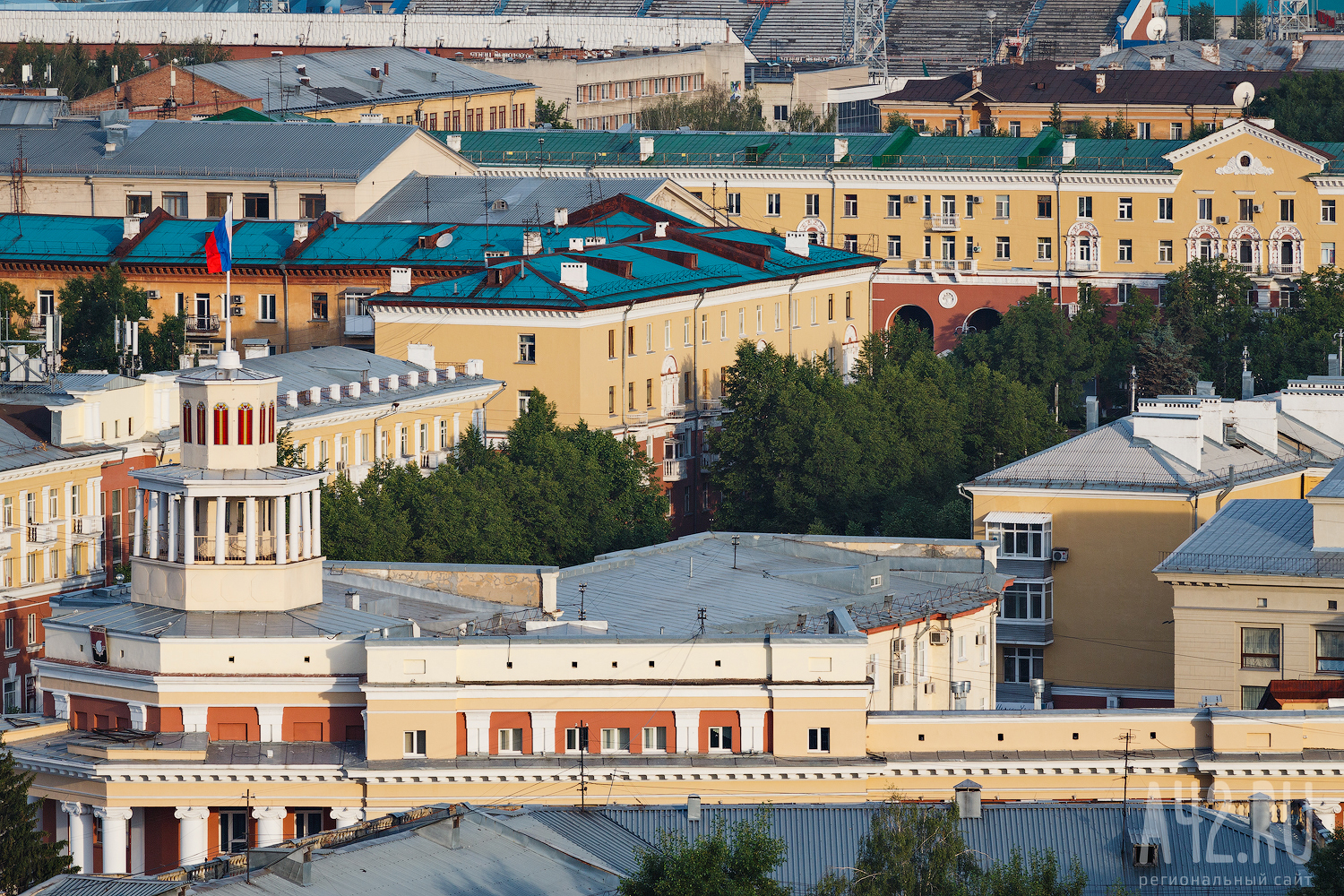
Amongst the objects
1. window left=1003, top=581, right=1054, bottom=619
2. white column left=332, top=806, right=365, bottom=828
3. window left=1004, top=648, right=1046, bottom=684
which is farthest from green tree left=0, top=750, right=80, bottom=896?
window left=1004, top=648, right=1046, bottom=684

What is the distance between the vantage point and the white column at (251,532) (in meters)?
65.5

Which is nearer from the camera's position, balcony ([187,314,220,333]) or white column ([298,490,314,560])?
white column ([298,490,314,560])

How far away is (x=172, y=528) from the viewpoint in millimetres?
65875

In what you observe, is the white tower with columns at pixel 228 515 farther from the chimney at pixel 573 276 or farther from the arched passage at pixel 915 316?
the arched passage at pixel 915 316

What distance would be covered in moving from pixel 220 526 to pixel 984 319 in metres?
85.8

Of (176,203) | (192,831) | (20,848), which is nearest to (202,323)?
(176,203)

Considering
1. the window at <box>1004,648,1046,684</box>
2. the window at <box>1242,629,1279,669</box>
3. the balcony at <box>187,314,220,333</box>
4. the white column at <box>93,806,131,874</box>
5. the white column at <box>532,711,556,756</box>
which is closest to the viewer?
the white column at <box>93,806,131,874</box>

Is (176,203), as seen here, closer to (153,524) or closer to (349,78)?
(349,78)

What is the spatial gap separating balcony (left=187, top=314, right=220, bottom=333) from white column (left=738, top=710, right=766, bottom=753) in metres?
60.3

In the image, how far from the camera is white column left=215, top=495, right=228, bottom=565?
65.6 metres

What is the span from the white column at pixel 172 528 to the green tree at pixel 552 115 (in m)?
108

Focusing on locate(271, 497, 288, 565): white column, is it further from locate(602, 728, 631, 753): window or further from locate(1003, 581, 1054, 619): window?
locate(1003, 581, 1054, 619): window

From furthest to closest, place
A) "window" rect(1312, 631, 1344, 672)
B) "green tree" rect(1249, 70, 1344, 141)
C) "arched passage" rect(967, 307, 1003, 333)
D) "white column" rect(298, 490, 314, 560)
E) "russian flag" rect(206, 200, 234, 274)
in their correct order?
1. "green tree" rect(1249, 70, 1344, 141)
2. "arched passage" rect(967, 307, 1003, 333)
3. "russian flag" rect(206, 200, 234, 274)
4. "window" rect(1312, 631, 1344, 672)
5. "white column" rect(298, 490, 314, 560)

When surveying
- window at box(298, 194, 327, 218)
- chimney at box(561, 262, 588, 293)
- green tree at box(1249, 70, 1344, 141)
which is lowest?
chimney at box(561, 262, 588, 293)
